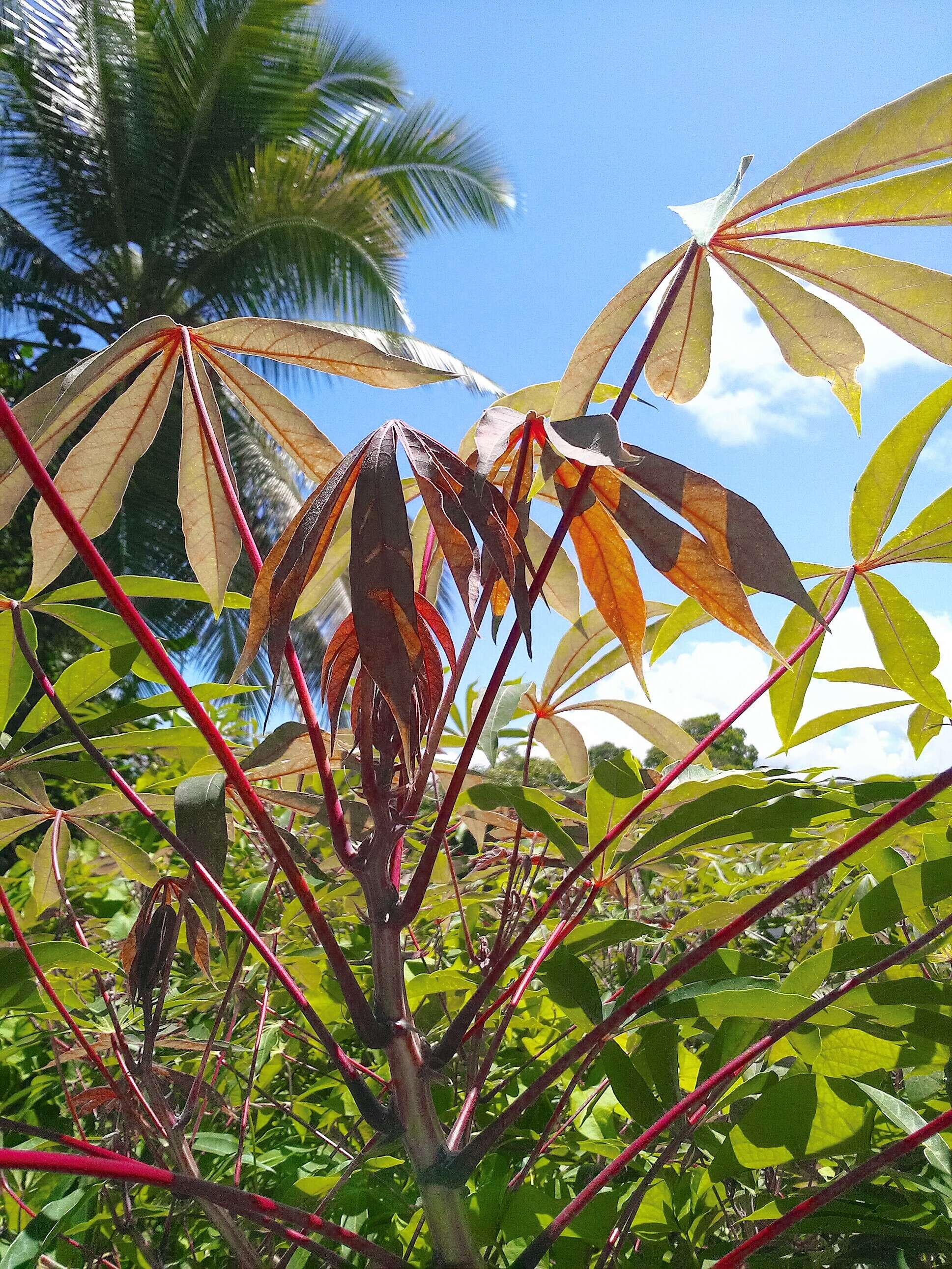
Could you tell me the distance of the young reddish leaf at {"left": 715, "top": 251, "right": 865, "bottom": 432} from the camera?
49cm

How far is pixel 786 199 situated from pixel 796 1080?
1.48ft

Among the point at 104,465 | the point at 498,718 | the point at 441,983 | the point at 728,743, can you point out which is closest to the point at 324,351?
the point at 104,465

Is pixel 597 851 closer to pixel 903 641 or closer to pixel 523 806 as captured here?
pixel 523 806

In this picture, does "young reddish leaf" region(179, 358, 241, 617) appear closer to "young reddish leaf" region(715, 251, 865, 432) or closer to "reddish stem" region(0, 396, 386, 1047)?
"reddish stem" region(0, 396, 386, 1047)

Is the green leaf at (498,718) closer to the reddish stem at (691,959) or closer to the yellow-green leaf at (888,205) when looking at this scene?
the reddish stem at (691,959)

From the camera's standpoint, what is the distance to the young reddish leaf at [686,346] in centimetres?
54

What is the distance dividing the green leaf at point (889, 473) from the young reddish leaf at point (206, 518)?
409 mm

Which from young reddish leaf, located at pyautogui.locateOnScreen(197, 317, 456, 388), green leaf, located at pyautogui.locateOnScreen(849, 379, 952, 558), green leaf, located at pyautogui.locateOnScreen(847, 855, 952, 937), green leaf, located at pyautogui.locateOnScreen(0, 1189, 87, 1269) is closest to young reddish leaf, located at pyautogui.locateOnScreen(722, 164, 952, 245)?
green leaf, located at pyautogui.locateOnScreen(849, 379, 952, 558)

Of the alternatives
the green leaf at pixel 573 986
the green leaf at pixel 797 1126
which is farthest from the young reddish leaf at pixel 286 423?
the green leaf at pixel 797 1126

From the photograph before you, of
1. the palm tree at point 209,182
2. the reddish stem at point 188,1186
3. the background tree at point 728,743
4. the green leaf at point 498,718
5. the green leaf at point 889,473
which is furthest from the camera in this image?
the background tree at point 728,743

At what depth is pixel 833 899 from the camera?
768 mm

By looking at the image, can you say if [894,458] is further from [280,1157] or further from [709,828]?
[280,1157]

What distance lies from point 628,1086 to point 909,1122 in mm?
150

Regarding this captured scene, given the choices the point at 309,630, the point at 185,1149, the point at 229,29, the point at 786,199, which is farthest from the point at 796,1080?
the point at 229,29
